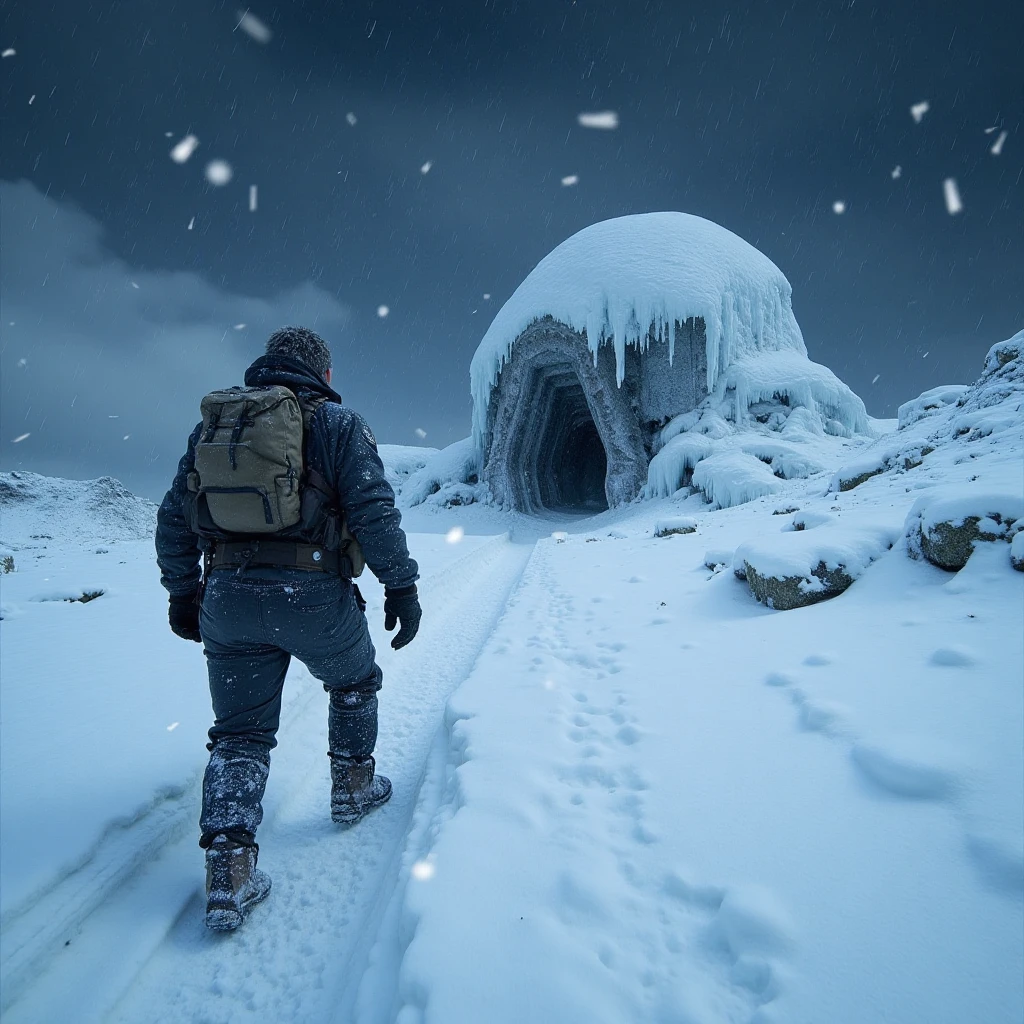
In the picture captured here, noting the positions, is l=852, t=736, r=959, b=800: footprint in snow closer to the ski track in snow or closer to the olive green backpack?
the ski track in snow

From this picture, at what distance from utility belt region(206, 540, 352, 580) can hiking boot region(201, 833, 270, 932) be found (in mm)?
967

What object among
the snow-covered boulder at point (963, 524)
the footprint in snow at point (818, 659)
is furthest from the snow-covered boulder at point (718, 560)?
the footprint in snow at point (818, 659)

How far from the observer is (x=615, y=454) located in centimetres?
1934

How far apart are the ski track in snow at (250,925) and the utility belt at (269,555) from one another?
43.2 inches

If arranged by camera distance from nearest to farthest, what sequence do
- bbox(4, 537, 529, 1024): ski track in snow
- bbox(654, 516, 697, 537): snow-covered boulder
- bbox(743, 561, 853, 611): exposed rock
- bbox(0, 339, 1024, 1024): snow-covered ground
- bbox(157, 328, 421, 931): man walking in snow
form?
bbox(0, 339, 1024, 1024): snow-covered ground
bbox(4, 537, 529, 1024): ski track in snow
bbox(157, 328, 421, 931): man walking in snow
bbox(743, 561, 853, 611): exposed rock
bbox(654, 516, 697, 537): snow-covered boulder

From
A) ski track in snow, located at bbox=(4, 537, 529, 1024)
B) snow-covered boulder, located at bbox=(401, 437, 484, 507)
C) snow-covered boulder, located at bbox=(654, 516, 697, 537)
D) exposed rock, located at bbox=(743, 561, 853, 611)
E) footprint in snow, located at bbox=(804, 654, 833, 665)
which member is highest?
snow-covered boulder, located at bbox=(401, 437, 484, 507)

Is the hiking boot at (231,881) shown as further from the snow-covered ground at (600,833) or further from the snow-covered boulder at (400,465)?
the snow-covered boulder at (400,465)

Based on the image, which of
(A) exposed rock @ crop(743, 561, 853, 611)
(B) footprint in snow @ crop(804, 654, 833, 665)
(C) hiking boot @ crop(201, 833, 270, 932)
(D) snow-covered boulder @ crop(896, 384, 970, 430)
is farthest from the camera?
(D) snow-covered boulder @ crop(896, 384, 970, 430)

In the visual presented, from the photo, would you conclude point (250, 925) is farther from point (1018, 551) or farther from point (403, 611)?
point (1018, 551)

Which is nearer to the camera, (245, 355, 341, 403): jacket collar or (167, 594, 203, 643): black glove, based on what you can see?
(245, 355, 341, 403): jacket collar

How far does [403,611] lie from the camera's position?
2.21 meters

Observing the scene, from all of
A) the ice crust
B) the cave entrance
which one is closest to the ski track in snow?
the ice crust

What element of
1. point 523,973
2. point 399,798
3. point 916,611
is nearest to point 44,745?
point 399,798

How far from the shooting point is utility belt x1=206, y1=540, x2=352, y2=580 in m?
1.87
